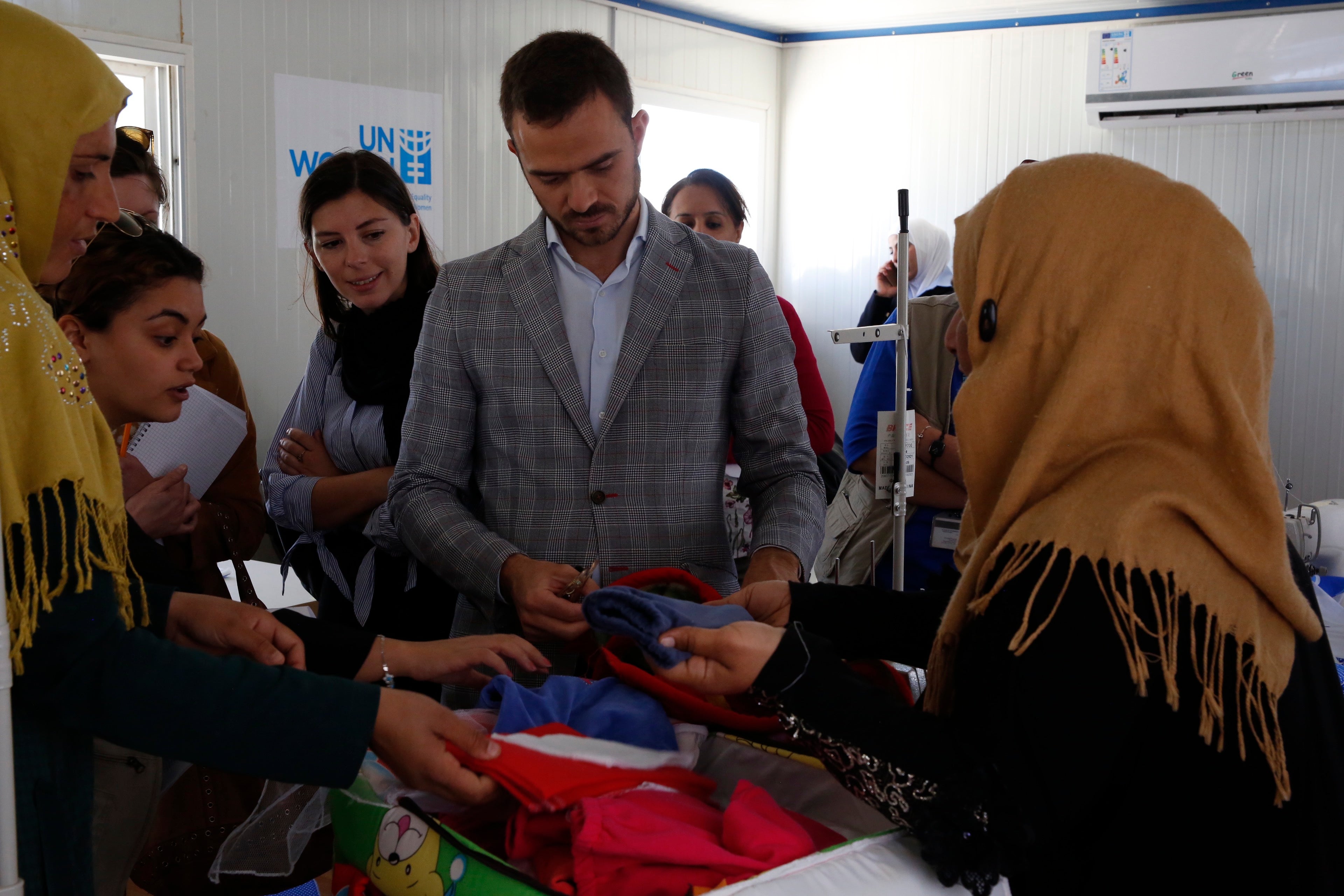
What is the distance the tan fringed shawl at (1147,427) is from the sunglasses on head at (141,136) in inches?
88.8

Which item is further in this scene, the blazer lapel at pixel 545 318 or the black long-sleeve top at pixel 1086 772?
the blazer lapel at pixel 545 318

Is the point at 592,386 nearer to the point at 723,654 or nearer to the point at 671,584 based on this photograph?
the point at 671,584

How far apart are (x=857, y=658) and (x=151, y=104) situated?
142 inches

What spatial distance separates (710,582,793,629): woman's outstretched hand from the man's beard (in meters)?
0.63

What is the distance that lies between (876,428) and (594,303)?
127 centimetres

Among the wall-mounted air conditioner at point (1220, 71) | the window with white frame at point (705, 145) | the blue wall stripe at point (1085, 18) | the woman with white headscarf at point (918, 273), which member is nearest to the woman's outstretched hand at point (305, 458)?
the woman with white headscarf at point (918, 273)

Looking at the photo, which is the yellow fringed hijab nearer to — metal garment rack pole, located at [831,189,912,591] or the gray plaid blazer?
the gray plaid blazer

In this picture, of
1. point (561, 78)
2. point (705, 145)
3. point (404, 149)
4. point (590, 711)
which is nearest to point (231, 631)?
point (590, 711)

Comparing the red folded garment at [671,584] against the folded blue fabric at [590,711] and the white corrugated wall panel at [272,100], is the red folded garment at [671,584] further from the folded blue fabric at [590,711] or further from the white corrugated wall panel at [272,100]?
the white corrugated wall panel at [272,100]

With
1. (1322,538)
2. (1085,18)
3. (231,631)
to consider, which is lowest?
(1322,538)

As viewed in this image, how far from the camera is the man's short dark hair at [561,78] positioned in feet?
5.39

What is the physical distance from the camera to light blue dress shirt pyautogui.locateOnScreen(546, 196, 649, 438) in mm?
1755

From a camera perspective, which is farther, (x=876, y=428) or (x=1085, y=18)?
(x=1085, y=18)

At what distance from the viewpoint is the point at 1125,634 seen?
0.96 m
